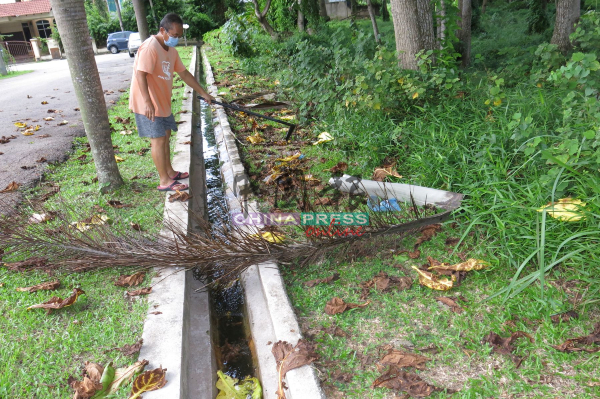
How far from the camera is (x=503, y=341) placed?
2166mm

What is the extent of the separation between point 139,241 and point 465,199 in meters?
2.37

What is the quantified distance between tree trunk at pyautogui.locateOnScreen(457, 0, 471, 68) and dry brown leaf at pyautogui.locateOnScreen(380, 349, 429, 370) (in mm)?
8609

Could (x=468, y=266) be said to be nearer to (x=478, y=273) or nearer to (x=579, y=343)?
(x=478, y=273)

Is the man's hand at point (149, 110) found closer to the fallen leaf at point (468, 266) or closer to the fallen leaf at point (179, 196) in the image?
the fallen leaf at point (179, 196)

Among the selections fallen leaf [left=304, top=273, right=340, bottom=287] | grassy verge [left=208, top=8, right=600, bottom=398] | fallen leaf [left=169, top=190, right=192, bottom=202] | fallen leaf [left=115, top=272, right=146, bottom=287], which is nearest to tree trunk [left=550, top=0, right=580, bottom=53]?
grassy verge [left=208, top=8, right=600, bottom=398]

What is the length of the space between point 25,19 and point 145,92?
137ft

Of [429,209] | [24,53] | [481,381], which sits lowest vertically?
[481,381]

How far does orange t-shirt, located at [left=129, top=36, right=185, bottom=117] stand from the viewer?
13.0 ft

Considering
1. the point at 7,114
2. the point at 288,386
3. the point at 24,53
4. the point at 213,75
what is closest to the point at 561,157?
the point at 288,386

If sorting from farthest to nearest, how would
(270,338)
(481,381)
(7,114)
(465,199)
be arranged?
(7,114)
(465,199)
(270,338)
(481,381)

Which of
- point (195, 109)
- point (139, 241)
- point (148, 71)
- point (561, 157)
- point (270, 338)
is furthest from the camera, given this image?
point (195, 109)

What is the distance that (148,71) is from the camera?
3.95 meters

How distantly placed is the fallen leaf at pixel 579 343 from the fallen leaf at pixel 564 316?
0.43ft

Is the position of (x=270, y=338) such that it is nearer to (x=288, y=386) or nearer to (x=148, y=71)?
(x=288, y=386)
